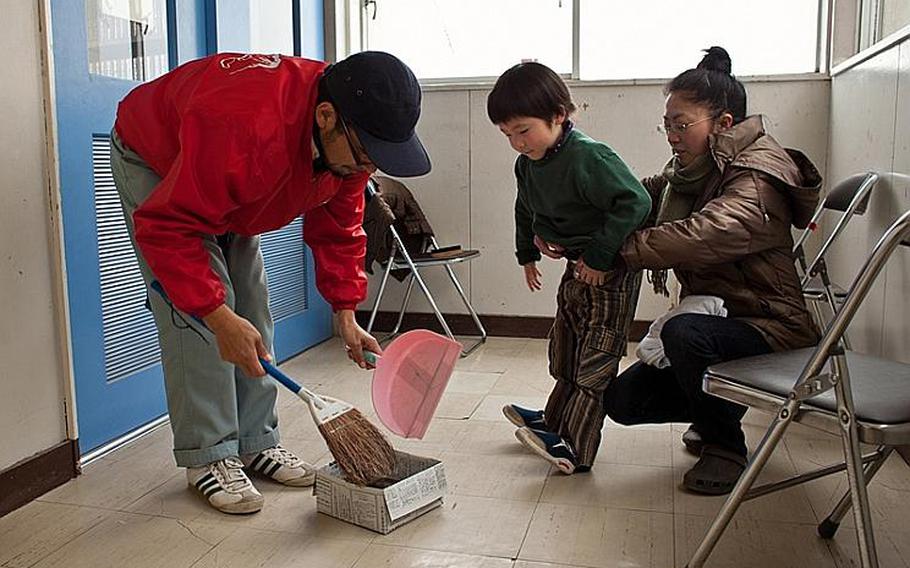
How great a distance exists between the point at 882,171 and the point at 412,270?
178 centimetres

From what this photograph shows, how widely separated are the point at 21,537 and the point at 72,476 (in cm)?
34

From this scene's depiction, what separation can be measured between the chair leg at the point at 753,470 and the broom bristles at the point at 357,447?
2.35ft

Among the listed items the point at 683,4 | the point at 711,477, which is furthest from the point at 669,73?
the point at 711,477

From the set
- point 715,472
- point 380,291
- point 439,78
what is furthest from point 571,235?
point 439,78

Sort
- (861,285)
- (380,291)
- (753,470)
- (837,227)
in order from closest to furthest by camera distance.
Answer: (861,285)
(753,470)
(837,227)
(380,291)

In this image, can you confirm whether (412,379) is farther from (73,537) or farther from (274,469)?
(73,537)

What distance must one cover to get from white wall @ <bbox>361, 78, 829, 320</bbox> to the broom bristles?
6.86 ft

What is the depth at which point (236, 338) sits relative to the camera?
1648 mm

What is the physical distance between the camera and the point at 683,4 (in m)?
3.77

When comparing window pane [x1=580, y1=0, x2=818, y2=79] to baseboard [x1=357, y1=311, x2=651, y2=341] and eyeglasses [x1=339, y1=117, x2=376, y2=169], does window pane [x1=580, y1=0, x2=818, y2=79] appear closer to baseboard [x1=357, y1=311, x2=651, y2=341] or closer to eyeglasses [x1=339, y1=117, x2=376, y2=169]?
baseboard [x1=357, y1=311, x2=651, y2=341]

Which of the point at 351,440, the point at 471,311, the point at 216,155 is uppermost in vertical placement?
the point at 216,155

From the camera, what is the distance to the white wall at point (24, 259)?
1997 millimetres

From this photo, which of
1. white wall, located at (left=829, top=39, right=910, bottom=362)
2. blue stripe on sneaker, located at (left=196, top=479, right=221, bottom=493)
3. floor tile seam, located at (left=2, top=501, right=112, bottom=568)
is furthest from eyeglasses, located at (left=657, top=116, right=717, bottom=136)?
floor tile seam, located at (left=2, top=501, right=112, bottom=568)

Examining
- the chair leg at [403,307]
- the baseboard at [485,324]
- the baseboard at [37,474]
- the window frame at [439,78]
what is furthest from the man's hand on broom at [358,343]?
the window frame at [439,78]
